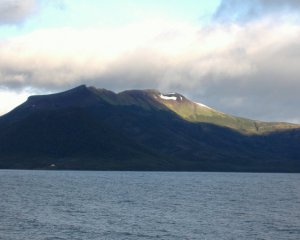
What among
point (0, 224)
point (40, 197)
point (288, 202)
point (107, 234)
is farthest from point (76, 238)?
point (288, 202)

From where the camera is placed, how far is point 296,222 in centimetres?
9494

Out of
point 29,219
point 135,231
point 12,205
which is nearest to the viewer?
point 135,231

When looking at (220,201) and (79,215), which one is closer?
(79,215)

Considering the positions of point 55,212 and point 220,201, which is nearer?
point 55,212

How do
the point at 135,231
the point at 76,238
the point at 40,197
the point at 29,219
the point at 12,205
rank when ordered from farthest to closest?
1. the point at 40,197
2. the point at 12,205
3. the point at 29,219
4. the point at 135,231
5. the point at 76,238

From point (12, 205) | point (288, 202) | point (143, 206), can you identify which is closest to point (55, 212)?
point (12, 205)

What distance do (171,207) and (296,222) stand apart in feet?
87.8

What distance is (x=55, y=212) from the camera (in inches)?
3942

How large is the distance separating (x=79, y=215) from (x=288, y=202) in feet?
179

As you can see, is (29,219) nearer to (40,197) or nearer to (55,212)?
(55,212)

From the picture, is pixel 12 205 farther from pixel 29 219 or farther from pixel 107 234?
pixel 107 234

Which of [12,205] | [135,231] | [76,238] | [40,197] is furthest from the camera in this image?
[40,197]

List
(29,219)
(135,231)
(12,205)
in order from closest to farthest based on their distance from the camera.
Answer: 1. (135,231)
2. (29,219)
3. (12,205)

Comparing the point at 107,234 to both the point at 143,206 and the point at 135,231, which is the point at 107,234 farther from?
the point at 143,206
